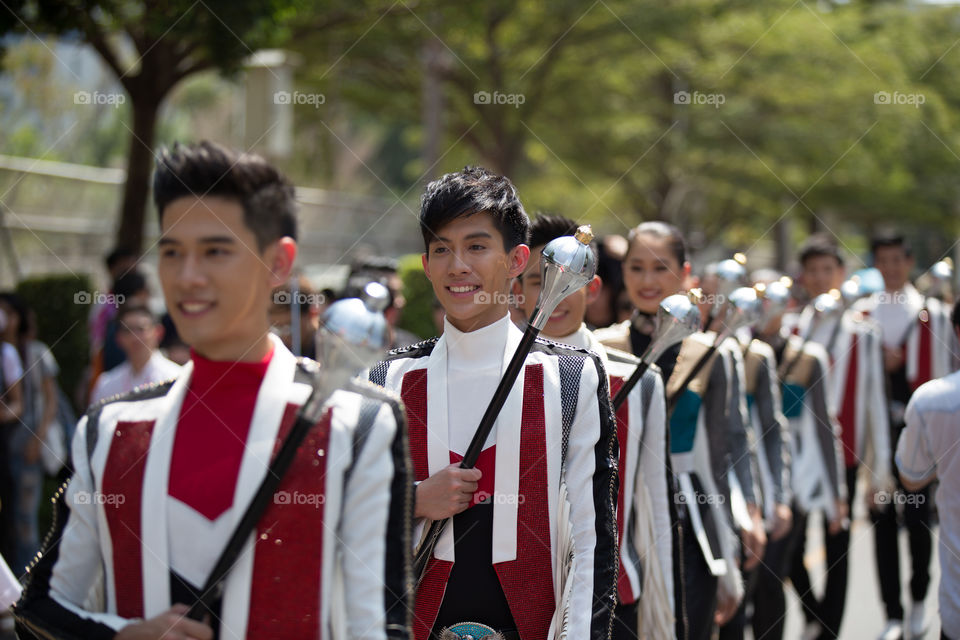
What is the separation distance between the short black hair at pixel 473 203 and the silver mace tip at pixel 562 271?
0.11 m

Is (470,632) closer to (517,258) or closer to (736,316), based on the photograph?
(517,258)

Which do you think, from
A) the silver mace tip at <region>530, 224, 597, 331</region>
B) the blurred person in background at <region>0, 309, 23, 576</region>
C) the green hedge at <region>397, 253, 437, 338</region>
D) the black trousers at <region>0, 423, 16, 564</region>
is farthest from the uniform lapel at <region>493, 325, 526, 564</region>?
the green hedge at <region>397, 253, 437, 338</region>

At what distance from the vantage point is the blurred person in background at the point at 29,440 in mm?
6789

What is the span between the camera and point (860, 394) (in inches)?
288

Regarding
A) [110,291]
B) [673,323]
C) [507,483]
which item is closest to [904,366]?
[673,323]

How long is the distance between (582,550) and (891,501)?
14.2ft

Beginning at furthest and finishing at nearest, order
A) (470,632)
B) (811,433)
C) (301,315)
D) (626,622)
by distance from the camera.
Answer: (811,433)
(301,315)
(626,622)
(470,632)

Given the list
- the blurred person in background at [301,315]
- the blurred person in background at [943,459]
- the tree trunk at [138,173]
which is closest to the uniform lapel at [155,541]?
the blurred person in background at [943,459]

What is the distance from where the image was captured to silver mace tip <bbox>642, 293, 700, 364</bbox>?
13.1 ft

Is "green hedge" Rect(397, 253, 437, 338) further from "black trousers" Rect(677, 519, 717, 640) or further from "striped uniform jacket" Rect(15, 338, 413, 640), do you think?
"striped uniform jacket" Rect(15, 338, 413, 640)

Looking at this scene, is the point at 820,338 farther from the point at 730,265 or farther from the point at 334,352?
the point at 334,352

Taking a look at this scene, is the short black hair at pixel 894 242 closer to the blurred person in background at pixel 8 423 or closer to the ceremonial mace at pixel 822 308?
the ceremonial mace at pixel 822 308

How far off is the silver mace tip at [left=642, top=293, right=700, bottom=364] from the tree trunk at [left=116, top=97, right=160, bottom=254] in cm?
686

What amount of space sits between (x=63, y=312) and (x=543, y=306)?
289 inches
